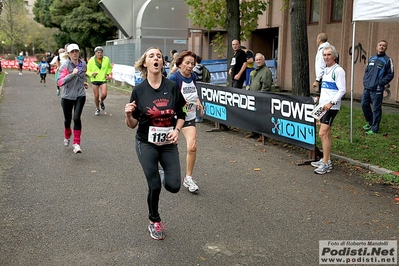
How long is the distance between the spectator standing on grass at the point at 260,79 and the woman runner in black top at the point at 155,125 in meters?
5.82

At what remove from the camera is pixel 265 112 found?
9.69 meters

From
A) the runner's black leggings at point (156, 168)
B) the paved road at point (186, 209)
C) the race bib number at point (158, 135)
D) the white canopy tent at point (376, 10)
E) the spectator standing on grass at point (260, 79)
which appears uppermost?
the white canopy tent at point (376, 10)

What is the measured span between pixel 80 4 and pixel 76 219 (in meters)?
40.9

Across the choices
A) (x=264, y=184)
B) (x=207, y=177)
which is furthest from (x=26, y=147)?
(x=264, y=184)

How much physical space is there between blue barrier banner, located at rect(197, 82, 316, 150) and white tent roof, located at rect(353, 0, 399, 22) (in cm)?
196

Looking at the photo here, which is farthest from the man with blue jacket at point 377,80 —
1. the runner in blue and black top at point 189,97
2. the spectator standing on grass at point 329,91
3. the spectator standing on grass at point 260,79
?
the runner in blue and black top at point 189,97

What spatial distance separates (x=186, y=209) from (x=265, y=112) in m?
4.47

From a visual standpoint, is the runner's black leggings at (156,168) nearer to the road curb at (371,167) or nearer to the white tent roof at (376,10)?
the road curb at (371,167)

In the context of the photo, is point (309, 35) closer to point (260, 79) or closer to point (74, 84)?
point (260, 79)

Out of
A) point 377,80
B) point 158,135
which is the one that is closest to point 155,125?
point 158,135

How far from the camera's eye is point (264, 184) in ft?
22.8

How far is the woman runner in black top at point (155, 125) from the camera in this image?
4.68 metres

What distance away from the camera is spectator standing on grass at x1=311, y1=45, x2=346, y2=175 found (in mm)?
7211

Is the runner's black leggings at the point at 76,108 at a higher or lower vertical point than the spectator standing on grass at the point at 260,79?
lower
